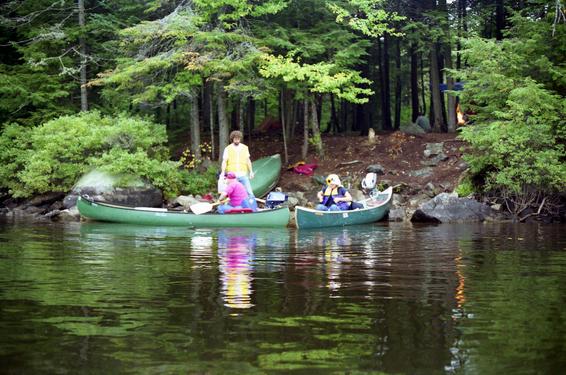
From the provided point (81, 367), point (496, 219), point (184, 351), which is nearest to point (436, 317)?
point (184, 351)

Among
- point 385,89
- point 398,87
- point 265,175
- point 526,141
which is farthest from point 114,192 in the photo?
point 398,87

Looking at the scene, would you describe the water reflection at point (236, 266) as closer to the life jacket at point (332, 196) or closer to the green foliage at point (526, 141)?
the life jacket at point (332, 196)

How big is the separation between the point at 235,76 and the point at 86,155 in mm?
5736

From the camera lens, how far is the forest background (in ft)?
63.1

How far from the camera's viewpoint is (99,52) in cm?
2820

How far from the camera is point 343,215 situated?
56.6 feet

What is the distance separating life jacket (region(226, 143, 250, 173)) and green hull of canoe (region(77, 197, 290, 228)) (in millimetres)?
1249

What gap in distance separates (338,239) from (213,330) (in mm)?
8741

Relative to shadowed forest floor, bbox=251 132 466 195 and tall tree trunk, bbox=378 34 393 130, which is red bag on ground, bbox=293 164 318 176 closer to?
shadowed forest floor, bbox=251 132 466 195

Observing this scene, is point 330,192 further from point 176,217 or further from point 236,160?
point 176,217

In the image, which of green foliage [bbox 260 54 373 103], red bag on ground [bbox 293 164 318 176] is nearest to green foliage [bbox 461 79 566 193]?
green foliage [bbox 260 54 373 103]

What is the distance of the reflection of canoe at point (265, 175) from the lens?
23578 mm

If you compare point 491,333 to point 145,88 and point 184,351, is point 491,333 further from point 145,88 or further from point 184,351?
point 145,88

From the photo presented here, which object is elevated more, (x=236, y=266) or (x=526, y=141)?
(x=526, y=141)
